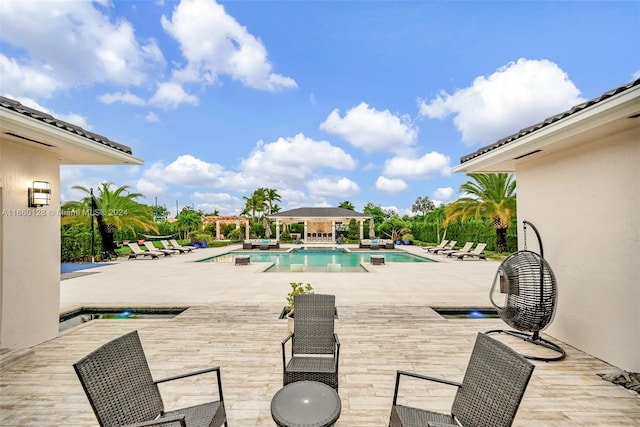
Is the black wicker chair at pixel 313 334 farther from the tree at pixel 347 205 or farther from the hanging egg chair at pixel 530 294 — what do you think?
the tree at pixel 347 205

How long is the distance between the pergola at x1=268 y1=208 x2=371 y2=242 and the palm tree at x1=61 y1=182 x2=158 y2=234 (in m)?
11.3

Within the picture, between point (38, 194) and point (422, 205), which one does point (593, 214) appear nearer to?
point (38, 194)

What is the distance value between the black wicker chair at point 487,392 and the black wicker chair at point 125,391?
60.6 inches

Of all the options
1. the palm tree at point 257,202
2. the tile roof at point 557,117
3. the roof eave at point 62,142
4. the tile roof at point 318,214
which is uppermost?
the palm tree at point 257,202

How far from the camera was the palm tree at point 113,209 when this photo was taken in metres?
16.8

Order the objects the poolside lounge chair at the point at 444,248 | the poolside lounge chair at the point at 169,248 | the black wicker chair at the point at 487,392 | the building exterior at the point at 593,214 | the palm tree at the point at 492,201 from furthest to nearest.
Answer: the poolside lounge chair at the point at 169,248 < the poolside lounge chair at the point at 444,248 < the palm tree at the point at 492,201 < the building exterior at the point at 593,214 < the black wicker chair at the point at 487,392

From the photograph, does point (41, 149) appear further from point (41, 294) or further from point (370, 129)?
point (370, 129)

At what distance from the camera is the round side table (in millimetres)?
2014

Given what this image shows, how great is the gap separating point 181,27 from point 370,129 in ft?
65.4

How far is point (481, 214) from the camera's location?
55.2 ft

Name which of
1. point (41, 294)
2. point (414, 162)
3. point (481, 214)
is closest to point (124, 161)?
point (41, 294)

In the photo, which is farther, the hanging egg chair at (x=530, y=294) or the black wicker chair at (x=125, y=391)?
the hanging egg chair at (x=530, y=294)

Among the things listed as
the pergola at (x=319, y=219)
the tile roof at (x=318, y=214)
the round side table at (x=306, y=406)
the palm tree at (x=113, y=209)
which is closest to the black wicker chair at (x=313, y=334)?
the round side table at (x=306, y=406)

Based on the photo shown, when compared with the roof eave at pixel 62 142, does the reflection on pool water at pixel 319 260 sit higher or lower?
lower
